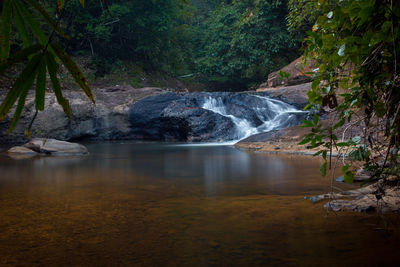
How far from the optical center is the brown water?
188cm

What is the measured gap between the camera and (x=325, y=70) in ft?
6.51

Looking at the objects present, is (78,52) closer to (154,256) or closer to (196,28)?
(196,28)

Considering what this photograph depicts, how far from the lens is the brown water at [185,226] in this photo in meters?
1.88

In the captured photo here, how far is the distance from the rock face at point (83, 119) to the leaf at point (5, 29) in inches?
476

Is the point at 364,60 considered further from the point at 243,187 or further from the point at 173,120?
the point at 173,120

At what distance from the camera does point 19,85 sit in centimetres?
121

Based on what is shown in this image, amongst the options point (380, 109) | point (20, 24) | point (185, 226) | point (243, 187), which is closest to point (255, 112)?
point (243, 187)

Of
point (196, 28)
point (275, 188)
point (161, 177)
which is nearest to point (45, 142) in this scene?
point (161, 177)

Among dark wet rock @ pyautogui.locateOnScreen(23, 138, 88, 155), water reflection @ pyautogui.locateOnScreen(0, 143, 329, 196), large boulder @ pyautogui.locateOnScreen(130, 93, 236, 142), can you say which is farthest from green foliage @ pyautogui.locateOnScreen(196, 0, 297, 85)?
water reflection @ pyautogui.locateOnScreen(0, 143, 329, 196)

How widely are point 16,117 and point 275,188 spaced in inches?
116

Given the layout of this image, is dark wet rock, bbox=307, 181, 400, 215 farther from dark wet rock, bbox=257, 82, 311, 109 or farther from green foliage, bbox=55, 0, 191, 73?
green foliage, bbox=55, 0, 191, 73

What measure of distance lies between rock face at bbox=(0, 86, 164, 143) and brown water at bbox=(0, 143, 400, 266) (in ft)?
30.0

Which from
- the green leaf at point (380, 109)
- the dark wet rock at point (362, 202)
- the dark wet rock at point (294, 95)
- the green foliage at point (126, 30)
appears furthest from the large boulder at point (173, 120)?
the green leaf at point (380, 109)

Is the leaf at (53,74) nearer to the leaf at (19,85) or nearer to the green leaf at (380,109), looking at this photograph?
the leaf at (19,85)
